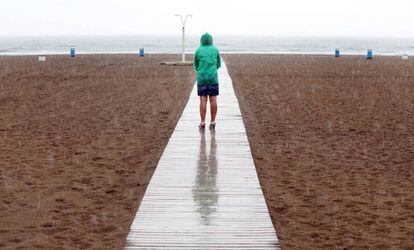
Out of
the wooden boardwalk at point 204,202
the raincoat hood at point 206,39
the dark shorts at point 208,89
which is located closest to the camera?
the wooden boardwalk at point 204,202

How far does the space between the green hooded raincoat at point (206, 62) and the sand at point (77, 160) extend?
1.49m

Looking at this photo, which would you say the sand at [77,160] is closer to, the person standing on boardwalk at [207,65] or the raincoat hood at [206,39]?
the person standing on boardwalk at [207,65]

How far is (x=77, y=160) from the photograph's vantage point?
9.05 meters

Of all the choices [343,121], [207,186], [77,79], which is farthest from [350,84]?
[207,186]

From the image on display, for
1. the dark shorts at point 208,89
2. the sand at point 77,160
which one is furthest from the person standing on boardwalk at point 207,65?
the sand at point 77,160

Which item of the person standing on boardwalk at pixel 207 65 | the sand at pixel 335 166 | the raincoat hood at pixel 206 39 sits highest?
the raincoat hood at pixel 206 39

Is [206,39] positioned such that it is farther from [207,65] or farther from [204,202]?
[204,202]

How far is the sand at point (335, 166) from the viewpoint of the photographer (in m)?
5.77

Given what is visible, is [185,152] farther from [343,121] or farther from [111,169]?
[343,121]

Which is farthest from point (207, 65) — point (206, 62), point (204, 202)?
point (204, 202)

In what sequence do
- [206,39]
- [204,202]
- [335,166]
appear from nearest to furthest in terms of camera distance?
[204,202] < [335,166] < [206,39]

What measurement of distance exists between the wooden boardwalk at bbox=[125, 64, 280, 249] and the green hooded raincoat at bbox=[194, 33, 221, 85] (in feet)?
3.90

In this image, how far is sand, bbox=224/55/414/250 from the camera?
5766 mm

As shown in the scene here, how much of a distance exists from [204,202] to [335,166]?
3.48 meters
